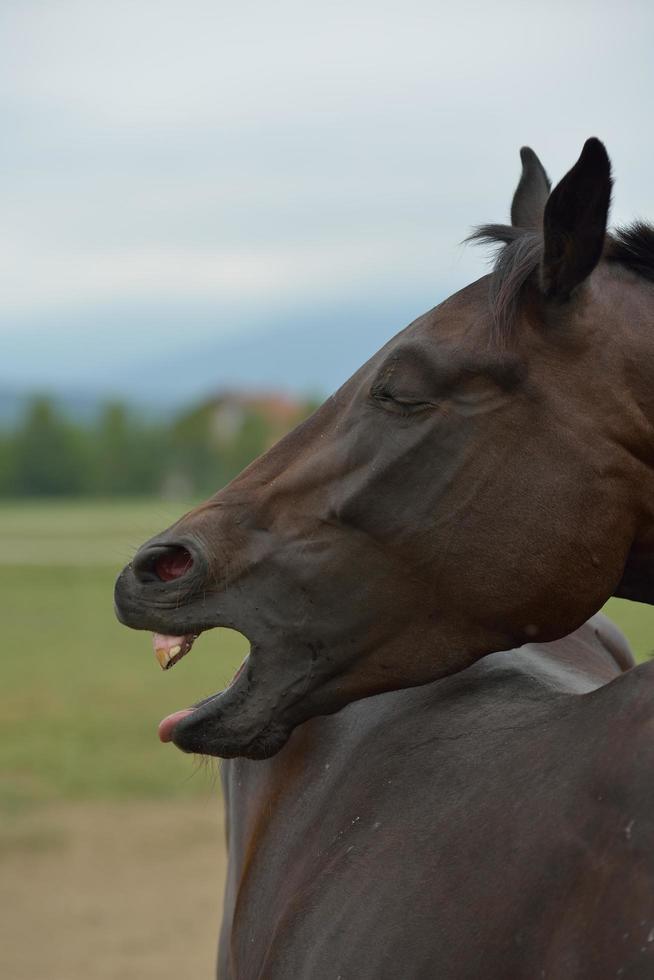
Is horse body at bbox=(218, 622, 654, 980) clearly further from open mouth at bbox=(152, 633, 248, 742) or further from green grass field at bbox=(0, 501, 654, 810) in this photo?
green grass field at bbox=(0, 501, 654, 810)

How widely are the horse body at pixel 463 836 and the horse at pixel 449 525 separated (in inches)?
0.6

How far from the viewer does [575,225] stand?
208 cm

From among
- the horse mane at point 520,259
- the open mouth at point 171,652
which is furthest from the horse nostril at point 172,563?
the horse mane at point 520,259

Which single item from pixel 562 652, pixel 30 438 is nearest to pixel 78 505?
pixel 30 438

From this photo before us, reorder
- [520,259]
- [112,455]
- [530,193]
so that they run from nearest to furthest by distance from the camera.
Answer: [520,259] → [530,193] → [112,455]

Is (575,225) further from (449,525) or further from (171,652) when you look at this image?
(171,652)

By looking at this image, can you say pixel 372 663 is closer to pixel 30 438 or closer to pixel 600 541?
pixel 600 541

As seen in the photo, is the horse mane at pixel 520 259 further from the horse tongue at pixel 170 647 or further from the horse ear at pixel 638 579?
the horse tongue at pixel 170 647

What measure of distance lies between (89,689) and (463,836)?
12.2m

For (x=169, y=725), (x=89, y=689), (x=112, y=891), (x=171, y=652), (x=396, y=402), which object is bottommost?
(x=89, y=689)

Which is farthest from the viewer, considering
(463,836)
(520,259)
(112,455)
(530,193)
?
(112,455)

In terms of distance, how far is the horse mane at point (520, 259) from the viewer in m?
2.12

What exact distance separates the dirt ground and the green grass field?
0.58 m

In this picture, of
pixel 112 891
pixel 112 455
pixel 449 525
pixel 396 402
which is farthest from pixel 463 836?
pixel 112 455
